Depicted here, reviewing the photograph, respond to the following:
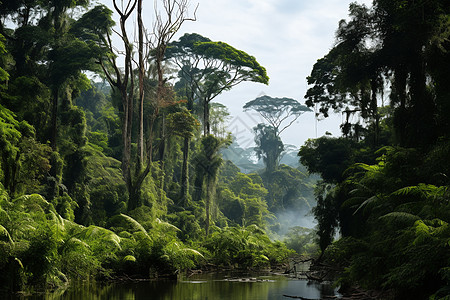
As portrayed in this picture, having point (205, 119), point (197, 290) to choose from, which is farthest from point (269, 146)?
point (197, 290)

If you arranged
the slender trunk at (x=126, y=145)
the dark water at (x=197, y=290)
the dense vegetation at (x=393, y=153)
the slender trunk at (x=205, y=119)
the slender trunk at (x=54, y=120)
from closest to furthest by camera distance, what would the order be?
the dense vegetation at (x=393, y=153)
the dark water at (x=197, y=290)
the slender trunk at (x=54, y=120)
the slender trunk at (x=126, y=145)
the slender trunk at (x=205, y=119)

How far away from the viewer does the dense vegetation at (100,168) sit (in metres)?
12.3

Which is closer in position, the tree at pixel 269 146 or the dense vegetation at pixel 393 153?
the dense vegetation at pixel 393 153

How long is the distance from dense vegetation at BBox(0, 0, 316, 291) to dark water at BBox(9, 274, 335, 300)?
26.7 inches

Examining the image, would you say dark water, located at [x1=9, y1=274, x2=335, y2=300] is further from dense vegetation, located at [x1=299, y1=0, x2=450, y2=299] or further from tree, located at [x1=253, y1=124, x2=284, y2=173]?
tree, located at [x1=253, y1=124, x2=284, y2=173]

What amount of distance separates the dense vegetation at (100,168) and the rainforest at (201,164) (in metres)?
0.07

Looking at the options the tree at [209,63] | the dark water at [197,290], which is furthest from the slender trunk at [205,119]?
the dark water at [197,290]

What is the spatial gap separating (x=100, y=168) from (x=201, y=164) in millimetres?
7986

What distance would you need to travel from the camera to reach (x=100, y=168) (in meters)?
27.4

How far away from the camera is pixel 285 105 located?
199 feet

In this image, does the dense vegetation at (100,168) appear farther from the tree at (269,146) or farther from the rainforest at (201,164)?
the tree at (269,146)

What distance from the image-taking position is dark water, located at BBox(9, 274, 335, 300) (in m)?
11.1

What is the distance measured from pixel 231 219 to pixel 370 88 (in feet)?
89.9

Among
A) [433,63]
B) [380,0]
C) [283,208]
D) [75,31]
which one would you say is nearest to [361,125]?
[380,0]
